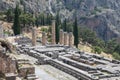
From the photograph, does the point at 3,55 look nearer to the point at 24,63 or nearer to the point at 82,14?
the point at 24,63

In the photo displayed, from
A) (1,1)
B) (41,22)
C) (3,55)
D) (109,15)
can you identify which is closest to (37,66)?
(3,55)

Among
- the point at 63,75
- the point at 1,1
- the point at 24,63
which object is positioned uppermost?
the point at 1,1

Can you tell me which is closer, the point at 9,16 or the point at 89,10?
the point at 9,16

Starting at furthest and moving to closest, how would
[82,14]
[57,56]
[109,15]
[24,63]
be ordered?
[82,14], [109,15], [57,56], [24,63]

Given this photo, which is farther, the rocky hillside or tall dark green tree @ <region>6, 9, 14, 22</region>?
the rocky hillside

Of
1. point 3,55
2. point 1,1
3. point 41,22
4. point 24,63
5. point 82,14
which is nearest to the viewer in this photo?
point 3,55

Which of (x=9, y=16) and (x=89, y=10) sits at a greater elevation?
(x=89, y=10)

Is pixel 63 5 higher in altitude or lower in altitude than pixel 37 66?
higher

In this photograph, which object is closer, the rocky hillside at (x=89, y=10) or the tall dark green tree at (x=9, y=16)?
the tall dark green tree at (x=9, y=16)
